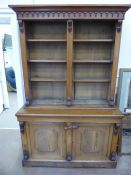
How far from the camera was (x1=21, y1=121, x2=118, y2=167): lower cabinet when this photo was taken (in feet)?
6.81

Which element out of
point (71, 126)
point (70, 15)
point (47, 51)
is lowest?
point (71, 126)

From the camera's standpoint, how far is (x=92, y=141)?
2148 mm

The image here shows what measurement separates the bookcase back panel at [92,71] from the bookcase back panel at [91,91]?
0.39 ft

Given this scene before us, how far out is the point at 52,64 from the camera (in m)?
2.30

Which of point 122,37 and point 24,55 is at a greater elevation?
point 122,37

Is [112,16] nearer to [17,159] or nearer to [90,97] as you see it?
[90,97]

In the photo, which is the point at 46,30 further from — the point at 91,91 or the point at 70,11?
the point at 91,91

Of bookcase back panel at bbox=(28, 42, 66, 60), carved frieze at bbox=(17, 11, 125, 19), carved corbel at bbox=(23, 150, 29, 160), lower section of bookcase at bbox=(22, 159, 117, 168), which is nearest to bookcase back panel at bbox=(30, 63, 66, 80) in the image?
bookcase back panel at bbox=(28, 42, 66, 60)

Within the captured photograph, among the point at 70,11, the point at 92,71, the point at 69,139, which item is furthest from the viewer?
the point at 92,71

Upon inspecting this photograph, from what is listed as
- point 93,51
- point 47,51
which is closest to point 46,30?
point 47,51

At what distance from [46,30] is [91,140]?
1.63 m

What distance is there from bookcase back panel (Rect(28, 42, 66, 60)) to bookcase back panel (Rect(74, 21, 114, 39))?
273mm

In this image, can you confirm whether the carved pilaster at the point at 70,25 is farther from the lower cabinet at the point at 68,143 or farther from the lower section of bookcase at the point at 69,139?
the lower cabinet at the point at 68,143

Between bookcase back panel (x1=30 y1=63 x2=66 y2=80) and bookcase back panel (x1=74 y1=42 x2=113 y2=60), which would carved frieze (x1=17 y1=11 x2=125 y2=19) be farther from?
bookcase back panel (x1=30 y1=63 x2=66 y2=80)
